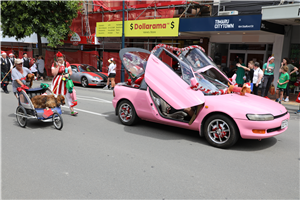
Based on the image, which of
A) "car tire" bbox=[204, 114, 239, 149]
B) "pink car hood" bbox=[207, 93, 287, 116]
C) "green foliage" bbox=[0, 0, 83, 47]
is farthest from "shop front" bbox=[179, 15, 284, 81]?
"green foliage" bbox=[0, 0, 83, 47]

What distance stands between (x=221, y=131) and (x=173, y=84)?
1.38m

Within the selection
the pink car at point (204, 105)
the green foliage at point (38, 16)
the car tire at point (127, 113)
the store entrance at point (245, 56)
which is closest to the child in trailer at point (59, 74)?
the car tire at point (127, 113)

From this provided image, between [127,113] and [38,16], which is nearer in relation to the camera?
[127,113]

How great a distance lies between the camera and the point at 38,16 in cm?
1750

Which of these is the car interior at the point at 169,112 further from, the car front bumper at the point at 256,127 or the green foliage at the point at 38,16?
the green foliage at the point at 38,16

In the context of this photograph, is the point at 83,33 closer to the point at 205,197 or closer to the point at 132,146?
the point at 132,146

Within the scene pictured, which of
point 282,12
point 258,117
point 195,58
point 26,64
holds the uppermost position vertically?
point 282,12

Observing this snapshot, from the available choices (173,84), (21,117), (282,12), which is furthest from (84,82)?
(173,84)

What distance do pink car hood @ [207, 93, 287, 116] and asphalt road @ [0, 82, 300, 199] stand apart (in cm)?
83

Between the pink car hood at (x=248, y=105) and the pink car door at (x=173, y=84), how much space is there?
0.53m

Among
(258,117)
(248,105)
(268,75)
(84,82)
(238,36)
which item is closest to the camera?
(258,117)

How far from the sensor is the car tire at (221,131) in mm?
5078

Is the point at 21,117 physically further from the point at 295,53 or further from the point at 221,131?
the point at 295,53

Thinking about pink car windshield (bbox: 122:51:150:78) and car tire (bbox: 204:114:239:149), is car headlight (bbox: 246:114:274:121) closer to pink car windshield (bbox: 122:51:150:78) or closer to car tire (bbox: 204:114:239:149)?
car tire (bbox: 204:114:239:149)
